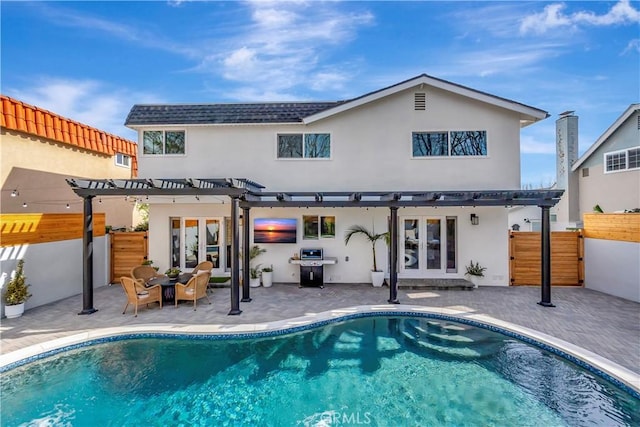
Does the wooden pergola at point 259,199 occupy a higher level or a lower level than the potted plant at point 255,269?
higher

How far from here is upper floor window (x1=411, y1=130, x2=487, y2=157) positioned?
479 inches

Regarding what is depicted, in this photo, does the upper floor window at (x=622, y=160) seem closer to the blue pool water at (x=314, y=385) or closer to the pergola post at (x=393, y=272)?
the pergola post at (x=393, y=272)

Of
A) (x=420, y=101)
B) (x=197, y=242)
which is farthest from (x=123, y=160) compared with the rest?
(x=420, y=101)

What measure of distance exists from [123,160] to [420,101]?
16838mm

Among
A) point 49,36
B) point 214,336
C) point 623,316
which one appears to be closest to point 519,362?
point 623,316

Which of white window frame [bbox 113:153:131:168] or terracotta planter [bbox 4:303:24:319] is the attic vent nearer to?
terracotta planter [bbox 4:303:24:319]

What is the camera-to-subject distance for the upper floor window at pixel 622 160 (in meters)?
15.2

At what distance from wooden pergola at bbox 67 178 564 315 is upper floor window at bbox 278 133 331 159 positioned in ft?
8.14

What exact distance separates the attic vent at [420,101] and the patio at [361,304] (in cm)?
757

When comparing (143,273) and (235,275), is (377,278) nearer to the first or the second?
(235,275)

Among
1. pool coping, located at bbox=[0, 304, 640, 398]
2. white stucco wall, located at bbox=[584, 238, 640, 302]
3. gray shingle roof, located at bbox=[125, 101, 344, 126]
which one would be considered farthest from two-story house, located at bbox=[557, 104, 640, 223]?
gray shingle roof, located at bbox=[125, 101, 344, 126]

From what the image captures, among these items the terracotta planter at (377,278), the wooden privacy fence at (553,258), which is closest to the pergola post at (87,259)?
the terracotta planter at (377,278)

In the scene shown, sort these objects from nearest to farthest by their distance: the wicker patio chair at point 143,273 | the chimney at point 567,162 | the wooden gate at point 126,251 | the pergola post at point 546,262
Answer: the pergola post at point 546,262
the wicker patio chair at point 143,273
the wooden gate at point 126,251
the chimney at point 567,162

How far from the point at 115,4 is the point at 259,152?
7.83m
